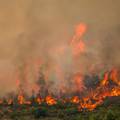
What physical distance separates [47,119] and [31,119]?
10610 millimetres

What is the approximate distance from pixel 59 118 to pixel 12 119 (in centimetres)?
3107

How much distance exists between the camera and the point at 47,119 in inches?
7766

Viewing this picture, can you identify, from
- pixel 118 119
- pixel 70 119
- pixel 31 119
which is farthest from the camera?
pixel 31 119

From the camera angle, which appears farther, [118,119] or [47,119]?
[47,119]

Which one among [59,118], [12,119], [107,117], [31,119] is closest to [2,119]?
[12,119]

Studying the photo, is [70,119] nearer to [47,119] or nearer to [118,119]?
[47,119]

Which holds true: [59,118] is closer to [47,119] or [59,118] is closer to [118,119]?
[47,119]

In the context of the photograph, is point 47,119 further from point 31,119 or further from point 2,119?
point 2,119

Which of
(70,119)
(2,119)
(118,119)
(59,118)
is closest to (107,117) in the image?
(118,119)

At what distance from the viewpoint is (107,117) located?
101438 millimetres

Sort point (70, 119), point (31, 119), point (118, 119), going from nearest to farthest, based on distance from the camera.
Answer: point (118, 119)
point (70, 119)
point (31, 119)

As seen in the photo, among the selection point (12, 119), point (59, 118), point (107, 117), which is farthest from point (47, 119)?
point (107, 117)

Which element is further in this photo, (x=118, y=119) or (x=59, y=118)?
(x=59, y=118)

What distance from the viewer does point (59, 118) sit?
642ft
